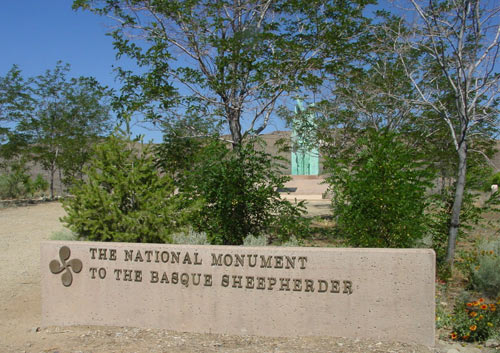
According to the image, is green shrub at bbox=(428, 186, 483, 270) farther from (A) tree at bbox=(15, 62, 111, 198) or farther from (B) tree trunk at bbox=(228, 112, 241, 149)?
(A) tree at bbox=(15, 62, 111, 198)

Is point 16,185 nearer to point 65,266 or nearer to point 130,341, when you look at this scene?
point 65,266

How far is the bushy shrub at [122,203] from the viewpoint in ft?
20.5

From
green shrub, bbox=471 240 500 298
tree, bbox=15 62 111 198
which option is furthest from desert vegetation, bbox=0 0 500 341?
tree, bbox=15 62 111 198

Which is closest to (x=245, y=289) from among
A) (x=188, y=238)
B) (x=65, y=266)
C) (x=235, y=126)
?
(x=188, y=238)

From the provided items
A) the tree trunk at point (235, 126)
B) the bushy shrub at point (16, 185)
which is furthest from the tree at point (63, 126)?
the tree trunk at point (235, 126)

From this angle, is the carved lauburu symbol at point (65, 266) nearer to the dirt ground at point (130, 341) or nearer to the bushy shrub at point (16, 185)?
the dirt ground at point (130, 341)

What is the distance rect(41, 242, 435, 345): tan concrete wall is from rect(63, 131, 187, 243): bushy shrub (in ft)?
2.76

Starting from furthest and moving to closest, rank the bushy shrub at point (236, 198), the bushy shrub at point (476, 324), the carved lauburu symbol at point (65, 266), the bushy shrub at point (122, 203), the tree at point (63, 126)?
the tree at point (63, 126) < the bushy shrub at point (236, 198) < the bushy shrub at point (122, 203) < the carved lauburu symbol at point (65, 266) < the bushy shrub at point (476, 324)

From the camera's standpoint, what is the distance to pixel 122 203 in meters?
6.63

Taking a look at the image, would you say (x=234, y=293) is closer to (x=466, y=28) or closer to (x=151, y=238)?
(x=151, y=238)

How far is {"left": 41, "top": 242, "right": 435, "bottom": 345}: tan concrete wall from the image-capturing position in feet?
15.3

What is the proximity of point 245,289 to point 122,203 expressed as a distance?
2.54 metres

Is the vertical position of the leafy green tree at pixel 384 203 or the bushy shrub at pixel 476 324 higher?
the leafy green tree at pixel 384 203

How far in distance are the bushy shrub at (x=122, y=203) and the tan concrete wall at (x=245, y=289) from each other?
0.84 metres
